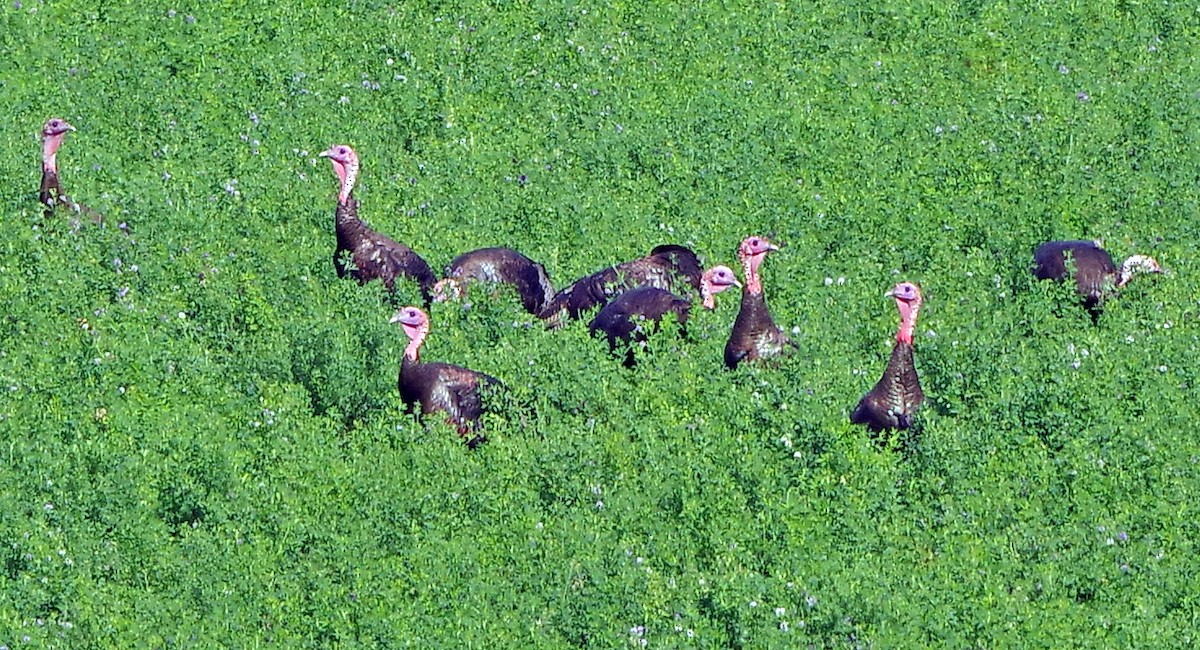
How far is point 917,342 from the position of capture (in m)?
13.0

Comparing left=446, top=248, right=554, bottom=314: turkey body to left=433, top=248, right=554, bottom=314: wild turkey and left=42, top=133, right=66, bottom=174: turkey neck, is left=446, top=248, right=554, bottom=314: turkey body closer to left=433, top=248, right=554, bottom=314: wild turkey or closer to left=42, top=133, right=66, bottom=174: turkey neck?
left=433, top=248, right=554, bottom=314: wild turkey

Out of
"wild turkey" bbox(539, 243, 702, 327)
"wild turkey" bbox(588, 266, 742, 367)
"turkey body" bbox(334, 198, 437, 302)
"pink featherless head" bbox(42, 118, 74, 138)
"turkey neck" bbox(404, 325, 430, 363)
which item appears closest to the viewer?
"turkey neck" bbox(404, 325, 430, 363)

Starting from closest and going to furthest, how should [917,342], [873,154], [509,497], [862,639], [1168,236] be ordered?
[862,639]
[509,497]
[917,342]
[1168,236]
[873,154]

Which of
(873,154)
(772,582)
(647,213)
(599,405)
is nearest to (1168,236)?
(873,154)

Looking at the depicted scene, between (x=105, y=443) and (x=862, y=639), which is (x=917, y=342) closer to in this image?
(x=862, y=639)

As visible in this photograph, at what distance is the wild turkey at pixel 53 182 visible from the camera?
14.5 m

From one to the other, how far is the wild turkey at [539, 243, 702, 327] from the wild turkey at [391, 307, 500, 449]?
4.53 ft

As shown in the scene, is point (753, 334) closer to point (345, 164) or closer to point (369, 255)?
point (369, 255)

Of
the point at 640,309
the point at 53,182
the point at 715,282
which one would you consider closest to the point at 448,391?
the point at 640,309

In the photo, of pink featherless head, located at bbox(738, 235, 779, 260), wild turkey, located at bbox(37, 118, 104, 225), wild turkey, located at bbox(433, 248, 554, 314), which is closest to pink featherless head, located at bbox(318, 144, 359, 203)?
wild turkey, located at bbox(433, 248, 554, 314)

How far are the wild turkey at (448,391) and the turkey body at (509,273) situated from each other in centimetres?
130

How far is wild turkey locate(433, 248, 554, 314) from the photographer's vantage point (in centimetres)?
1365

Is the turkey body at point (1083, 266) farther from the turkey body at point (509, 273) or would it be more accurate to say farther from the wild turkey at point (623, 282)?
the turkey body at point (509, 273)

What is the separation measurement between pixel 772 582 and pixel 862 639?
1.94 ft
